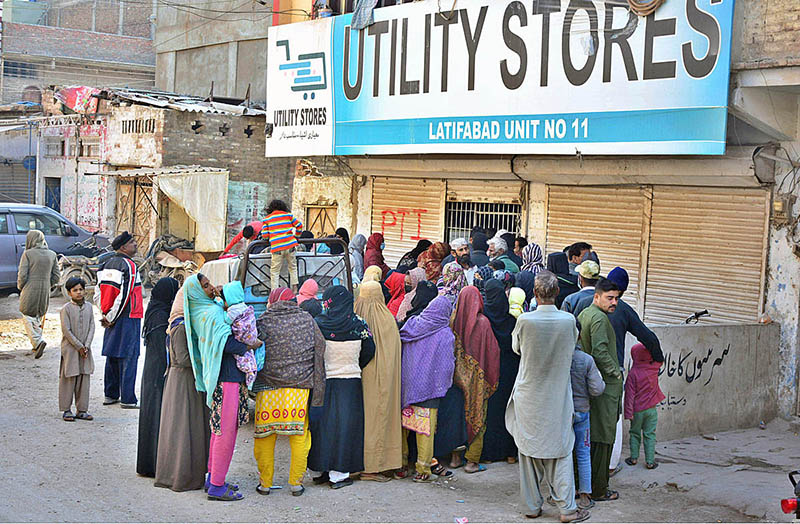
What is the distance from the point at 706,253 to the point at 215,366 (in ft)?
20.7

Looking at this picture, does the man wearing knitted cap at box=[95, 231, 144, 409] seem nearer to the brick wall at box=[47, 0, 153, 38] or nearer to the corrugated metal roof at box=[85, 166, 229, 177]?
the corrugated metal roof at box=[85, 166, 229, 177]

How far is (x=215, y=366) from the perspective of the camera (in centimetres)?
604

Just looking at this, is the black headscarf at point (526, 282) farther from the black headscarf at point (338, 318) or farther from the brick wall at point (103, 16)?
the brick wall at point (103, 16)

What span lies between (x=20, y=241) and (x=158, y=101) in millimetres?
6264

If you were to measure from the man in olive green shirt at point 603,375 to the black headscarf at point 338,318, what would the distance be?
1670 millimetres

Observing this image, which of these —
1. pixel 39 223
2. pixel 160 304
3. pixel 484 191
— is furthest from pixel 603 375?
pixel 39 223

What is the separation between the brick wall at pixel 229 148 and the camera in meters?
20.8

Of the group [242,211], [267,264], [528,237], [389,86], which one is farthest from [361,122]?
[242,211]

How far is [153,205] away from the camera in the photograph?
2098 cm

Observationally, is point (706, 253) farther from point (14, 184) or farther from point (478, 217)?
point (14, 184)

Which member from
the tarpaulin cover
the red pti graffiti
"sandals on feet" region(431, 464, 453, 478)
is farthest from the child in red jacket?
the tarpaulin cover

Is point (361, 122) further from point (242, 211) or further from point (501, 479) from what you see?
point (242, 211)

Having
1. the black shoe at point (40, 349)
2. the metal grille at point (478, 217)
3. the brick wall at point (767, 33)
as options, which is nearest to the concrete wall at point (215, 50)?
the metal grille at point (478, 217)

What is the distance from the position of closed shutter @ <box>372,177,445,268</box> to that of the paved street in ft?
20.7
